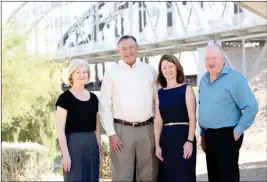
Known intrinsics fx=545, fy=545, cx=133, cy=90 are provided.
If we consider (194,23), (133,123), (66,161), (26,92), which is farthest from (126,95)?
(194,23)

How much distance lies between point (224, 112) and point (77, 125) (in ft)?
3.84

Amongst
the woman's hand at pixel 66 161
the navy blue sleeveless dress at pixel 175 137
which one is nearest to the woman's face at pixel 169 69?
the navy blue sleeveless dress at pixel 175 137

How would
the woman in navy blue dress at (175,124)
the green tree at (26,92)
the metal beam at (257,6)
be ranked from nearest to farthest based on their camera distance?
the woman in navy blue dress at (175,124), the metal beam at (257,6), the green tree at (26,92)

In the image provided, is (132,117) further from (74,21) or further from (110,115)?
(74,21)

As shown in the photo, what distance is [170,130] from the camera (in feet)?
14.7

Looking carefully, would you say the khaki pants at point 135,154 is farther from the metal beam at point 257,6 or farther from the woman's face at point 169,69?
the metal beam at point 257,6

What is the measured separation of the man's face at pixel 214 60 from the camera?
439 centimetres

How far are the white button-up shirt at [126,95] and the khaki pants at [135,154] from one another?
0.29 feet

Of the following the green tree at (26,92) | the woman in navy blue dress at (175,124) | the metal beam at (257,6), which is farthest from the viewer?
the green tree at (26,92)

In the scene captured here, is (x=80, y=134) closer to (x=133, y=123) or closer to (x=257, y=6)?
(x=133, y=123)

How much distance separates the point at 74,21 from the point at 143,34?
18.4 metres

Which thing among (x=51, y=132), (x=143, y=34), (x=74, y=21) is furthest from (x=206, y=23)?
(x=74, y=21)

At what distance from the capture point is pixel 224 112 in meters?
4.35

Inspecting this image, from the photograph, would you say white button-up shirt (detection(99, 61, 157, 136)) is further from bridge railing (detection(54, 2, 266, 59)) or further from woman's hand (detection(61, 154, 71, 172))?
bridge railing (detection(54, 2, 266, 59))
